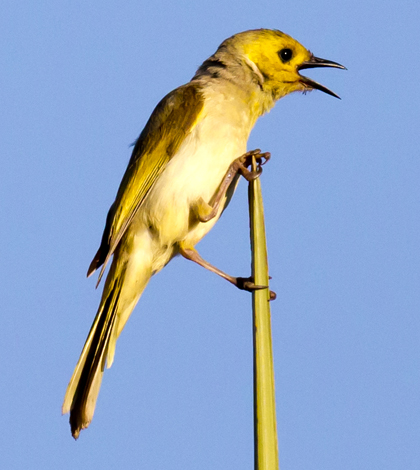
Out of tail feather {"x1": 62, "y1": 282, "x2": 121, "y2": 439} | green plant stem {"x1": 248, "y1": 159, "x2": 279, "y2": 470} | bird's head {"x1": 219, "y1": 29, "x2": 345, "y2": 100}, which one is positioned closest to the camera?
green plant stem {"x1": 248, "y1": 159, "x2": 279, "y2": 470}

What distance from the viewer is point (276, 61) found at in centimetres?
441

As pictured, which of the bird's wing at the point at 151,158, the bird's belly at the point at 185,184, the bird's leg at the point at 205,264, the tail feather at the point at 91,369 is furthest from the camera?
the bird's leg at the point at 205,264

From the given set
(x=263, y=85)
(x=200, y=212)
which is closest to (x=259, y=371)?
(x=200, y=212)

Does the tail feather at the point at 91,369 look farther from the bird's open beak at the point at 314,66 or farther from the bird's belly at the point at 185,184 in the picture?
the bird's open beak at the point at 314,66

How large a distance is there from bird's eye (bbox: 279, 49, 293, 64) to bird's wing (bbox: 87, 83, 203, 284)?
2.10ft

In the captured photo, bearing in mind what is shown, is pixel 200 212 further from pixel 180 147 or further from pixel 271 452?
pixel 271 452

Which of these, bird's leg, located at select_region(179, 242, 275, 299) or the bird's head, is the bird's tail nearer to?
bird's leg, located at select_region(179, 242, 275, 299)

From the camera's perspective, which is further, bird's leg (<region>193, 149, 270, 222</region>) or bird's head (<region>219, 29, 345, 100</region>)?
bird's head (<region>219, 29, 345, 100</region>)

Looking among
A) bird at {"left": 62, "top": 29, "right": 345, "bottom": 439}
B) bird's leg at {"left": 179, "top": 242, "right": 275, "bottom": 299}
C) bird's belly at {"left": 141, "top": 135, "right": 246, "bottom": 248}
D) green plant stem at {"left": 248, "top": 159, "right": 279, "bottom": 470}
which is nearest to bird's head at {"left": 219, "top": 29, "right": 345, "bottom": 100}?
bird at {"left": 62, "top": 29, "right": 345, "bottom": 439}

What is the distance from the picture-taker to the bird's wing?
3.85 m

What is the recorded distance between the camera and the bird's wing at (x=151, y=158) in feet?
12.6

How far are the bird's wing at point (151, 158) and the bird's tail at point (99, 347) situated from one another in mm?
180

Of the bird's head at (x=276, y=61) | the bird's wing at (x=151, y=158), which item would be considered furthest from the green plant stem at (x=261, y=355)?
the bird's head at (x=276, y=61)

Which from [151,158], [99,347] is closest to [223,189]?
[151,158]
